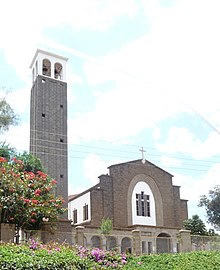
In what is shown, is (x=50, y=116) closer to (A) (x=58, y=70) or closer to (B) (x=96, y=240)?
(A) (x=58, y=70)

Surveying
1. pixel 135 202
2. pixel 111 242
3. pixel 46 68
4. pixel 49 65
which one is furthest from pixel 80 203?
pixel 111 242

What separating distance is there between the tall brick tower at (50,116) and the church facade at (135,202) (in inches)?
166

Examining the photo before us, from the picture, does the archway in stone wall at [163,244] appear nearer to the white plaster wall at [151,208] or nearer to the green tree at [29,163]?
the green tree at [29,163]

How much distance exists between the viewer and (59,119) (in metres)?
32.4

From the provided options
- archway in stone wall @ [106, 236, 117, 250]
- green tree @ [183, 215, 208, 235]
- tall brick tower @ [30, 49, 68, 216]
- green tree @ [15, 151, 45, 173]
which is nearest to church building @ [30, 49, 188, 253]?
tall brick tower @ [30, 49, 68, 216]

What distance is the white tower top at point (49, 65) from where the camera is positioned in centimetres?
3341

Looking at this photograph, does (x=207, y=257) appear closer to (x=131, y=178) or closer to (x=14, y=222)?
(x=14, y=222)

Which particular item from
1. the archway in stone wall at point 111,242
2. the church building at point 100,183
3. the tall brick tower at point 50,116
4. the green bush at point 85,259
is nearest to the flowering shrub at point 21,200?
the archway in stone wall at point 111,242

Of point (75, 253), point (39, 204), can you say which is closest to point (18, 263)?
point (75, 253)

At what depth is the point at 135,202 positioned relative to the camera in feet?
117

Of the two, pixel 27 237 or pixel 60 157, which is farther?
pixel 60 157

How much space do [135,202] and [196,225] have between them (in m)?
5.21

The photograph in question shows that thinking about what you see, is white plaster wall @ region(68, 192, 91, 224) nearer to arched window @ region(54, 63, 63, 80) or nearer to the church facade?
the church facade

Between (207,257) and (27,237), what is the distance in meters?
7.28
